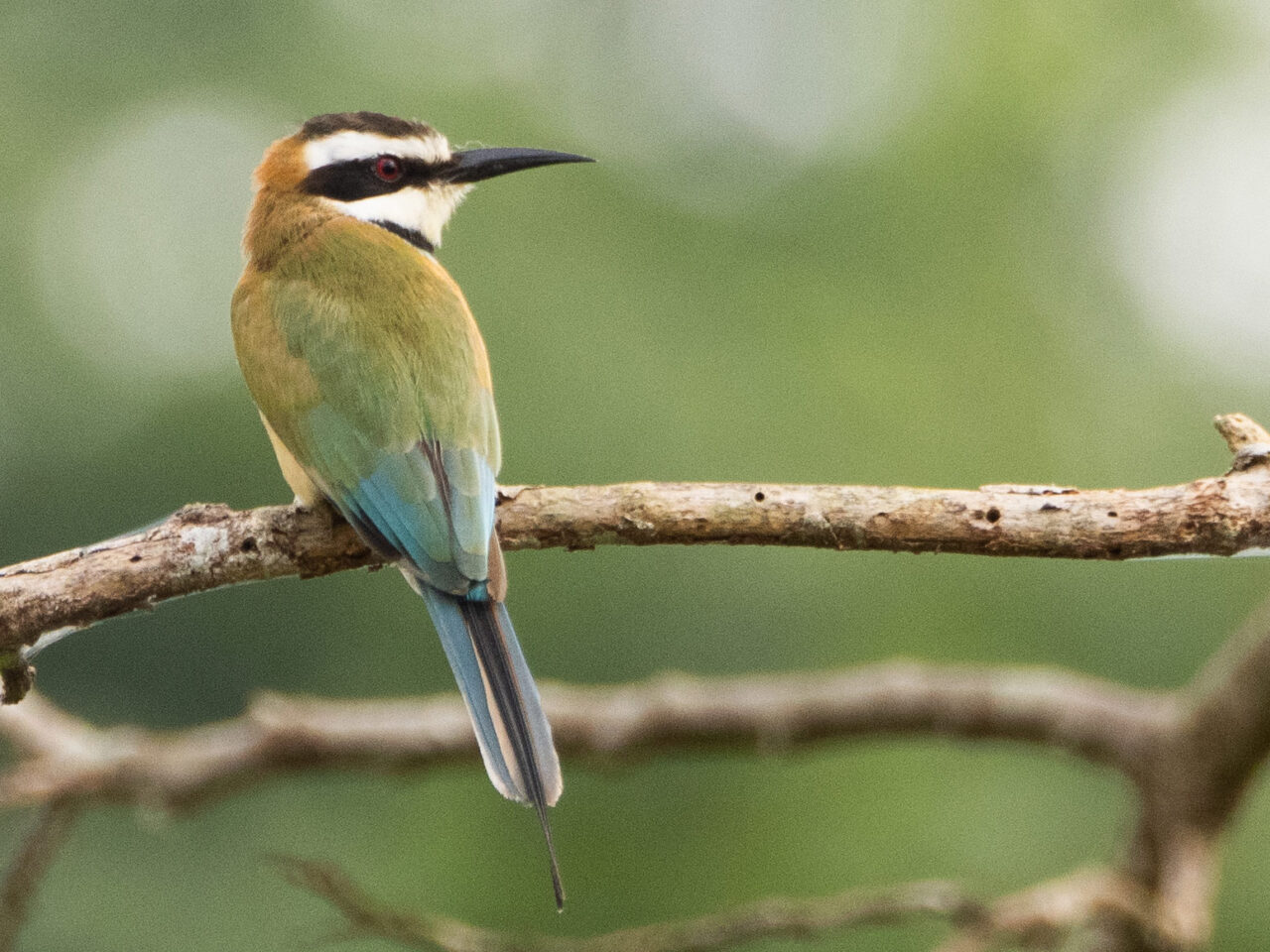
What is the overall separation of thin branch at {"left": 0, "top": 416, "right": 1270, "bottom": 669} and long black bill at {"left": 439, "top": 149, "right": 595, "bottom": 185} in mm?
1657

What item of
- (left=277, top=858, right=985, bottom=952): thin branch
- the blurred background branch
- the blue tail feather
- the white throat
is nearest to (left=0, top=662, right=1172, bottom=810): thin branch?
the blurred background branch

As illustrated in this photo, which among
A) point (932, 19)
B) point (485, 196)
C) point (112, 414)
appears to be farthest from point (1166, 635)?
point (112, 414)

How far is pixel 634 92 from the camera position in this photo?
32.8 feet

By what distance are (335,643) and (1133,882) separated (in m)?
5.01

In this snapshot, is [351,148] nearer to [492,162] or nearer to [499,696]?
[492,162]

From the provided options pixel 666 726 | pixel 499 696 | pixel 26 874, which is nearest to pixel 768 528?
pixel 499 696

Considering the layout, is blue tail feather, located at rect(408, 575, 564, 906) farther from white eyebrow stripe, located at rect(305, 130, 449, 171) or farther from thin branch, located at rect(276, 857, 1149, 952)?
white eyebrow stripe, located at rect(305, 130, 449, 171)

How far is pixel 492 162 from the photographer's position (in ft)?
12.8

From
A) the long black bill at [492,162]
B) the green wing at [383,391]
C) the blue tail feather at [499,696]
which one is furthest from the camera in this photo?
the long black bill at [492,162]

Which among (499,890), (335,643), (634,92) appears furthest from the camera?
(634,92)

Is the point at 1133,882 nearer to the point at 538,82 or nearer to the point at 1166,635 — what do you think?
the point at 1166,635

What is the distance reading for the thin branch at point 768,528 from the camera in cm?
225

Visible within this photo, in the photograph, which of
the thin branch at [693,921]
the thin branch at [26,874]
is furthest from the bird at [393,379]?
the thin branch at [26,874]

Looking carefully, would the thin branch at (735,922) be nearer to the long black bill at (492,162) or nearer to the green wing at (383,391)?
the green wing at (383,391)
